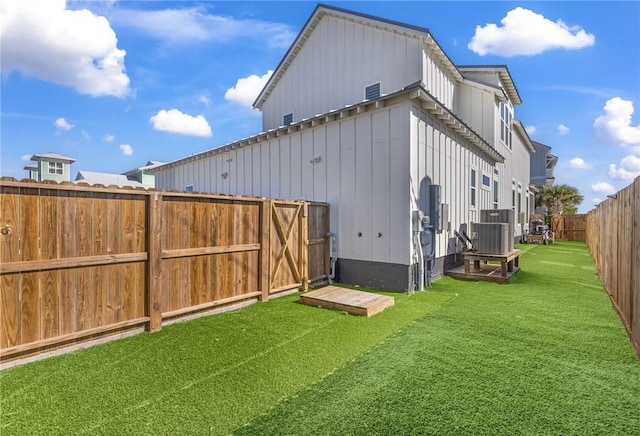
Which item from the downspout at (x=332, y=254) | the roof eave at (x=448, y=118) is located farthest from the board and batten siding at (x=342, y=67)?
the downspout at (x=332, y=254)

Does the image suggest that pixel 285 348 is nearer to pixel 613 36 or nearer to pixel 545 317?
pixel 545 317

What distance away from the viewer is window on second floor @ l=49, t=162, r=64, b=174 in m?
24.8

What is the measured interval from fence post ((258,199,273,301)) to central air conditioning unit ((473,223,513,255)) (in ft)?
18.8

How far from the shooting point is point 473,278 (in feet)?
26.0

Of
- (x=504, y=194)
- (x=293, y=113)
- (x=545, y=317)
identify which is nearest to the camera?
(x=545, y=317)

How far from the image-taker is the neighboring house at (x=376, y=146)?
6762mm

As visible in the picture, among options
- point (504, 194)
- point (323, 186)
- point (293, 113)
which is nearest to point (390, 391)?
point (323, 186)

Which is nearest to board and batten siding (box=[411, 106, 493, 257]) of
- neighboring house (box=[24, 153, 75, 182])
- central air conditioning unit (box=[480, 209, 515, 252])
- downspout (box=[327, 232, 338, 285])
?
central air conditioning unit (box=[480, 209, 515, 252])

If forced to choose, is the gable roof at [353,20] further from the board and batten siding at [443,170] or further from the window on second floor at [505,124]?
the window on second floor at [505,124]

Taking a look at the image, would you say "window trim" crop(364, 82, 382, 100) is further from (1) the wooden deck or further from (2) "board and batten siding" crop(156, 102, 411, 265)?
(1) the wooden deck

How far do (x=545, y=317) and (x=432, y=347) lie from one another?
2.58 metres

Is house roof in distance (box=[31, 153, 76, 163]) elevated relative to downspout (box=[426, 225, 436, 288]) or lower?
elevated

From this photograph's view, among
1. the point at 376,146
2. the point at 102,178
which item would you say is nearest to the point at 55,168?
the point at 102,178

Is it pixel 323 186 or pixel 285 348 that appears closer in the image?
pixel 285 348
